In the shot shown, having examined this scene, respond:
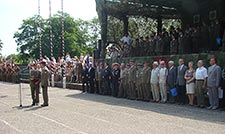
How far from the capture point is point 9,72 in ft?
135

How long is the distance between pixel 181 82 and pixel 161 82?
1120 millimetres

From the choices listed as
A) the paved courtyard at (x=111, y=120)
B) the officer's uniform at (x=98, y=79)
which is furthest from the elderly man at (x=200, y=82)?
the officer's uniform at (x=98, y=79)

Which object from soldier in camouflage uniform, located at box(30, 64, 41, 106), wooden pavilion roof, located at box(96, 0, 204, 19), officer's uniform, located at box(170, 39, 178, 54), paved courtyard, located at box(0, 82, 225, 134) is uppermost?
wooden pavilion roof, located at box(96, 0, 204, 19)

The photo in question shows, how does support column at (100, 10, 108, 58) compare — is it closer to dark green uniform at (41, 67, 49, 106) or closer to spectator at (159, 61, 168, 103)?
spectator at (159, 61, 168, 103)

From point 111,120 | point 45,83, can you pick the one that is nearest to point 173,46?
point 45,83

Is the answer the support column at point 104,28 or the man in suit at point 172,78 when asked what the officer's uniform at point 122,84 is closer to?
the man in suit at point 172,78

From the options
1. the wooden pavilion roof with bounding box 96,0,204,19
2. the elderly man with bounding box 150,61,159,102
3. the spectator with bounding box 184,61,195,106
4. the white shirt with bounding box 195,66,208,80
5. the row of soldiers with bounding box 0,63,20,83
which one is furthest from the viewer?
the row of soldiers with bounding box 0,63,20,83

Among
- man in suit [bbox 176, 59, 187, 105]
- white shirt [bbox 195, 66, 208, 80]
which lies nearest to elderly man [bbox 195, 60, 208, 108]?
white shirt [bbox 195, 66, 208, 80]

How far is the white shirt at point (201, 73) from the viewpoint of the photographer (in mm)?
14312

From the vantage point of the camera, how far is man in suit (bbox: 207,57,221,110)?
45.3 feet

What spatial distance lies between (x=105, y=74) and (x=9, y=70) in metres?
22.9

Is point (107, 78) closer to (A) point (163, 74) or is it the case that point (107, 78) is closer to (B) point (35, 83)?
(A) point (163, 74)

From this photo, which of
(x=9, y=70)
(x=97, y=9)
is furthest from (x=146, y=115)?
(x=9, y=70)

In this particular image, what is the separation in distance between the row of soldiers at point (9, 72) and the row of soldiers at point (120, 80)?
55.2 ft
